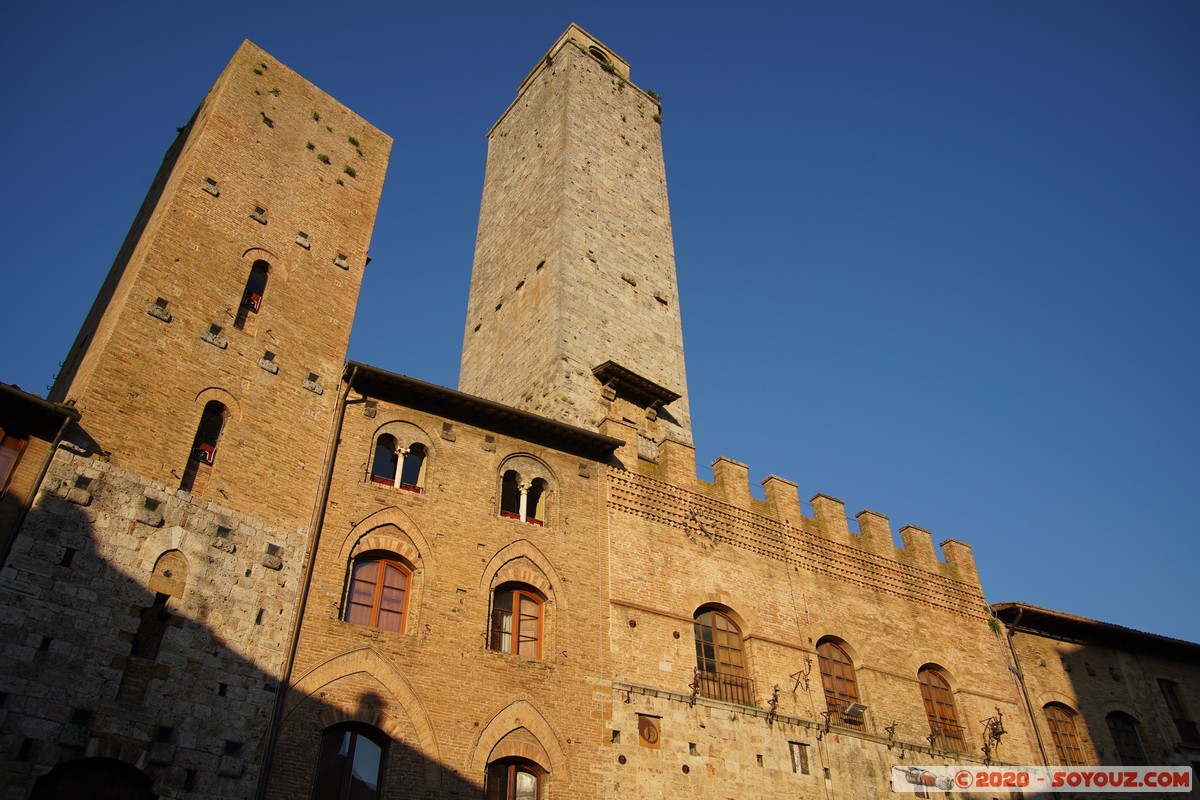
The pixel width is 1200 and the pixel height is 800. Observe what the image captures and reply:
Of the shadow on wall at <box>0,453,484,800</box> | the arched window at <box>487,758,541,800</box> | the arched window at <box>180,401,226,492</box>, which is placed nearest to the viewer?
the shadow on wall at <box>0,453,484,800</box>

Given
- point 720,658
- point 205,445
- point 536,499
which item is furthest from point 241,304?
point 720,658

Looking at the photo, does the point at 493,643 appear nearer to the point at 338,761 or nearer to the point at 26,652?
the point at 338,761

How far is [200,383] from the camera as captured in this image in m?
13.7

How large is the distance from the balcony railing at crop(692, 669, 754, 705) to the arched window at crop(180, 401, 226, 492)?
8765mm

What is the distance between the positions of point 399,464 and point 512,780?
534cm

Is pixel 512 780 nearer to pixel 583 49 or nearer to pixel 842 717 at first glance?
pixel 842 717

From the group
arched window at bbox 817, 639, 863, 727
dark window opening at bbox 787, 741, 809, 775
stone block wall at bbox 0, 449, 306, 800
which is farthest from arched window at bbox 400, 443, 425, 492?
arched window at bbox 817, 639, 863, 727

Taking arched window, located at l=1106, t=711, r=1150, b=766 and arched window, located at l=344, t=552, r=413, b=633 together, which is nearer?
arched window, located at l=344, t=552, r=413, b=633

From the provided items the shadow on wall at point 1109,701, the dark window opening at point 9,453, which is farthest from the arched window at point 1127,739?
the dark window opening at point 9,453

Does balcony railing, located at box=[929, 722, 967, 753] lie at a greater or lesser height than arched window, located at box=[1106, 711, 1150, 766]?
lesser

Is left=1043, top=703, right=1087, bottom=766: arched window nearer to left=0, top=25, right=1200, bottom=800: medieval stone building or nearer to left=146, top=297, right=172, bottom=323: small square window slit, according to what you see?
left=0, top=25, right=1200, bottom=800: medieval stone building

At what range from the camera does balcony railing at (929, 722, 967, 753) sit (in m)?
18.0

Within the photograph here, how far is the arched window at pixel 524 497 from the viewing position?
51.3ft

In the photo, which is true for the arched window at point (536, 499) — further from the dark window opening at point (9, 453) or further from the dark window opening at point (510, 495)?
the dark window opening at point (9, 453)
